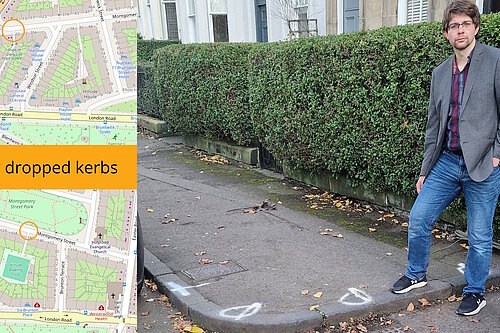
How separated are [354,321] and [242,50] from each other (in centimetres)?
667

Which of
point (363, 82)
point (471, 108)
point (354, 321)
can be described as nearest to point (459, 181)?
point (471, 108)

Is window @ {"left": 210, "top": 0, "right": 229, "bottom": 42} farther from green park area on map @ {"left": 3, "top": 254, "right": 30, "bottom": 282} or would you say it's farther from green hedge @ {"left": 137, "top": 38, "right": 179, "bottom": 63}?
green park area on map @ {"left": 3, "top": 254, "right": 30, "bottom": 282}

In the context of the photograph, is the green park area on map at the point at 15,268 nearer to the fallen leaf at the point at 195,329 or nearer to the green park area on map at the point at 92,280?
the green park area on map at the point at 92,280

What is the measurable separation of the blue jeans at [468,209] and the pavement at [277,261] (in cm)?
35

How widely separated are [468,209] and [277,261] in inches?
77.2

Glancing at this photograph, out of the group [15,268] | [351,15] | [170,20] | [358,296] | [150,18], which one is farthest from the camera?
[150,18]

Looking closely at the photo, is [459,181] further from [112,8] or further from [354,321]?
[112,8]

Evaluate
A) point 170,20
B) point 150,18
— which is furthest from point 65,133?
point 150,18

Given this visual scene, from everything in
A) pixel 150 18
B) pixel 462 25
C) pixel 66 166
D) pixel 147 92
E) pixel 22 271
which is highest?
pixel 150 18

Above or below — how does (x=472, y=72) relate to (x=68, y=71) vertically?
below

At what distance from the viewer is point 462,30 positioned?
414 cm

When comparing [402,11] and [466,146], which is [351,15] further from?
[466,146]

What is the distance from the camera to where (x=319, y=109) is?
7.62 meters

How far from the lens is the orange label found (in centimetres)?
322
